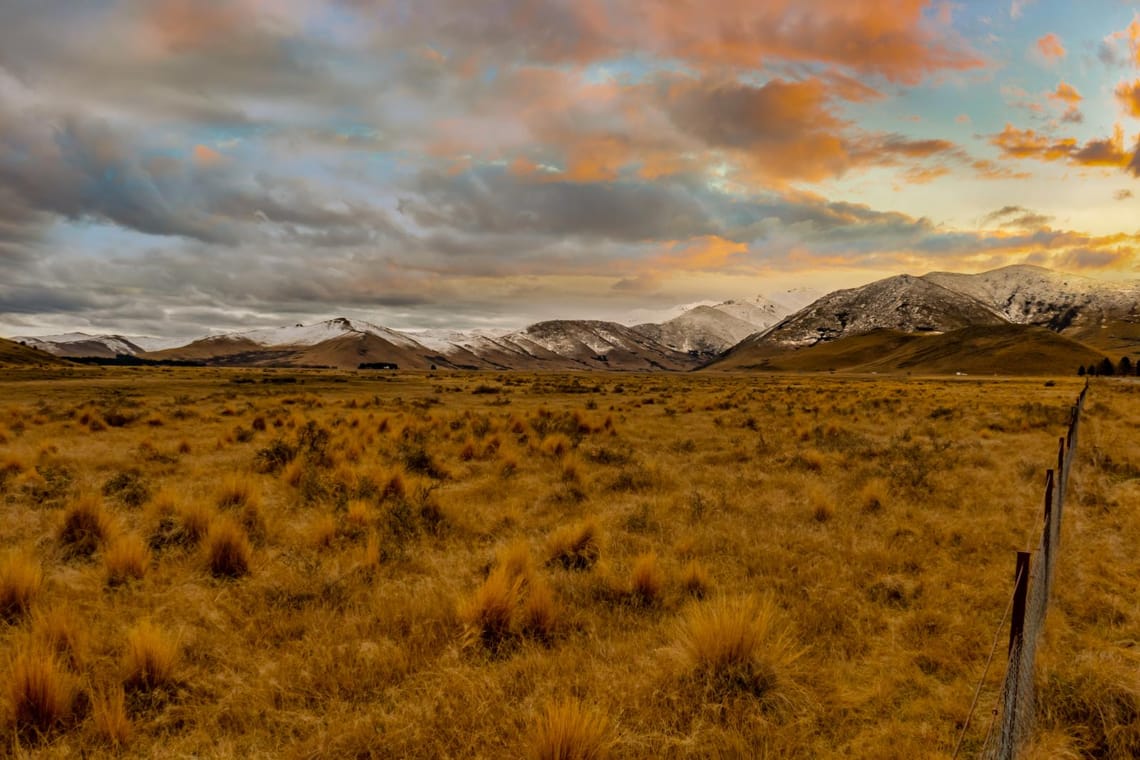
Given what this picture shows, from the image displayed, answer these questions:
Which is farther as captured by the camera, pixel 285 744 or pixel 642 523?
pixel 642 523

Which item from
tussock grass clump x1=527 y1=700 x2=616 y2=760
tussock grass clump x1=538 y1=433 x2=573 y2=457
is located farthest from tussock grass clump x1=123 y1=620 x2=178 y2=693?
tussock grass clump x1=538 y1=433 x2=573 y2=457

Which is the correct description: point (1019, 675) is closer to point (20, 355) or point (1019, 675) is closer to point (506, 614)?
point (506, 614)

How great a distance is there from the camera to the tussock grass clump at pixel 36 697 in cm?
403

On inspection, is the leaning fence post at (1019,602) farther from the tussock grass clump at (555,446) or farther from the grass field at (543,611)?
the tussock grass clump at (555,446)

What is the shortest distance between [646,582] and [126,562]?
627 cm

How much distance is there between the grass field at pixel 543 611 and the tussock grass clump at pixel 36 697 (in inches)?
1.0

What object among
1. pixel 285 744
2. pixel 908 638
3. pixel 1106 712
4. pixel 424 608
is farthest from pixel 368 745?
pixel 1106 712

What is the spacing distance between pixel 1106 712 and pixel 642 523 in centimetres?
601

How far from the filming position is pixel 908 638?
5680 mm

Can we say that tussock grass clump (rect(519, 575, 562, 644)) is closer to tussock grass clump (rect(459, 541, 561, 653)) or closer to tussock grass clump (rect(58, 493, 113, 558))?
tussock grass clump (rect(459, 541, 561, 653))

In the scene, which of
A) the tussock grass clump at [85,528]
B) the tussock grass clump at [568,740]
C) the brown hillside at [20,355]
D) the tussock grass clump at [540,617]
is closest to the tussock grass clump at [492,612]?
the tussock grass clump at [540,617]

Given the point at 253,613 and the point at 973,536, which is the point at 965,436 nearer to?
the point at 973,536

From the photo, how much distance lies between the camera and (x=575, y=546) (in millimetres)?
8125

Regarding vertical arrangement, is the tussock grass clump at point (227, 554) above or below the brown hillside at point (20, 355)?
below
